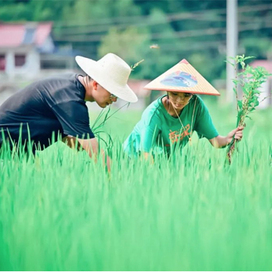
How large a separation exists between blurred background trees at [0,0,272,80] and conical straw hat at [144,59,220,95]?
1656cm

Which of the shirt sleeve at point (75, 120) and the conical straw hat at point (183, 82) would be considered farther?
the conical straw hat at point (183, 82)

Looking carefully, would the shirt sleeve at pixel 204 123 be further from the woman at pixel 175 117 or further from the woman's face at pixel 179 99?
the woman's face at pixel 179 99

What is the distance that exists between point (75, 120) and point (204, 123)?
0.68m

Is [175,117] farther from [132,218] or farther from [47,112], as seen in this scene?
[132,218]

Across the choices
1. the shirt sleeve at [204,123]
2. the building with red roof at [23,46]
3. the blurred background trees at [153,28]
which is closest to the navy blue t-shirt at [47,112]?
the shirt sleeve at [204,123]

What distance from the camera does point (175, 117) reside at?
276 cm

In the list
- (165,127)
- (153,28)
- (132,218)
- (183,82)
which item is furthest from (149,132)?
(153,28)

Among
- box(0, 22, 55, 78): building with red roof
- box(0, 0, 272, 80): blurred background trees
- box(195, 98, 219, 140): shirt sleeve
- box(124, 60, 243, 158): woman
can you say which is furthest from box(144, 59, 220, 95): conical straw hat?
box(0, 22, 55, 78): building with red roof

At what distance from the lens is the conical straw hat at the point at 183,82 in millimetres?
2594

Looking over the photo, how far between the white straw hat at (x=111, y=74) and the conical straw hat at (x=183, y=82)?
0.14 m

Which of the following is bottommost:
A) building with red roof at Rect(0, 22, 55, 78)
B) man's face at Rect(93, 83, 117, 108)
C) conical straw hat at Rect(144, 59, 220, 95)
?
man's face at Rect(93, 83, 117, 108)

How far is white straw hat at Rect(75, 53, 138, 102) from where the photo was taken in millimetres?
2457

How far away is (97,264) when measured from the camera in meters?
1.56

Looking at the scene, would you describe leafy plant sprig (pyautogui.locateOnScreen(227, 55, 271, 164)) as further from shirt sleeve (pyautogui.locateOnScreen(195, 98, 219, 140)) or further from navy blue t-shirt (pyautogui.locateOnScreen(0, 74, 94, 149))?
navy blue t-shirt (pyautogui.locateOnScreen(0, 74, 94, 149))
